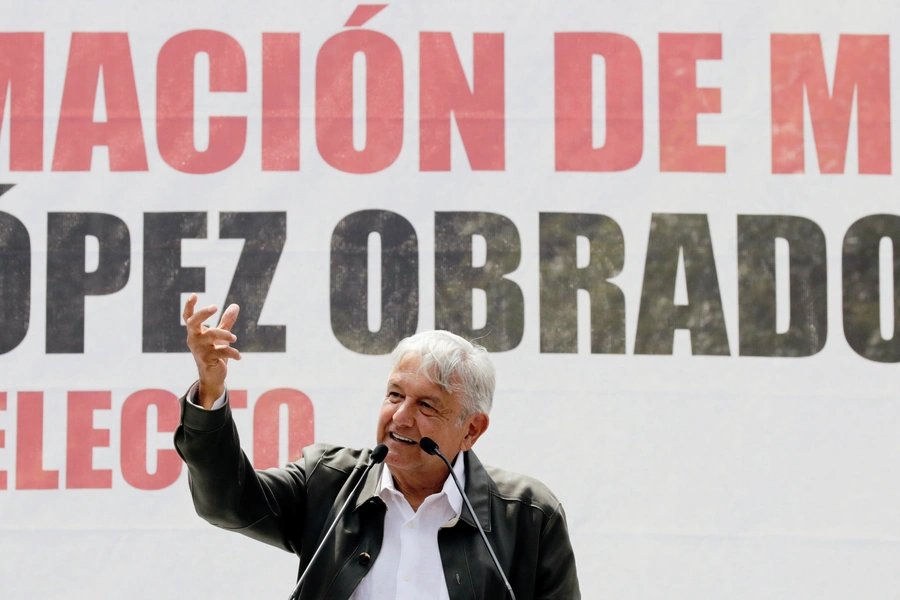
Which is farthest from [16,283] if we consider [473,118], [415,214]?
[473,118]

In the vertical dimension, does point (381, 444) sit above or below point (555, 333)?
below

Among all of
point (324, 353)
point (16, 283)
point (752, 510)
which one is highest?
point (16, 283)

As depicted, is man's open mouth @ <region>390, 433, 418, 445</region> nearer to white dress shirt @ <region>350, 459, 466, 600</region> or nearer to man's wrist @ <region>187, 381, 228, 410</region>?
white dress shirt @ <region>350, 459, 466, 600</region>

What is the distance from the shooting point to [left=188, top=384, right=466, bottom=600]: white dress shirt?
172 centimetres

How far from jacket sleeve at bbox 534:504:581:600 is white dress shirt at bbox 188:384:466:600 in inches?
6.9

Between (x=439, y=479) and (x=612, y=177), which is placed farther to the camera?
(x=612, y=177)

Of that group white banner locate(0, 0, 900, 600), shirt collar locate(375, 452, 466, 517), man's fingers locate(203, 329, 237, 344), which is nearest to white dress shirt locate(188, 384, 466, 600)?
shirt collar locate(375, 452, 466, 517)

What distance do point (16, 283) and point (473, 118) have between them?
1.27m

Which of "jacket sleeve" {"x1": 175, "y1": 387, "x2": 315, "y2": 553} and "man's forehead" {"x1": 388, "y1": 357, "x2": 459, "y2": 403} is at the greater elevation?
"man's forehead" {"x1": 388, "y1": 357, "x2": 459, "y2": 403}

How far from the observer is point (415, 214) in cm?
267

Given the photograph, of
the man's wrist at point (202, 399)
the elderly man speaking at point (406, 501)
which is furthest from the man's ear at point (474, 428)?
the man's wrist at point (202, 399)

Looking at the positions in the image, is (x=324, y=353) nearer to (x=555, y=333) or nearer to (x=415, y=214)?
(x=415, y=214)

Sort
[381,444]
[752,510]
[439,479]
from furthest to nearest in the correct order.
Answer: [752,510] → [439,479] → [381,444]

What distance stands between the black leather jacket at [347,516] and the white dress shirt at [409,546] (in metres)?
0.02
